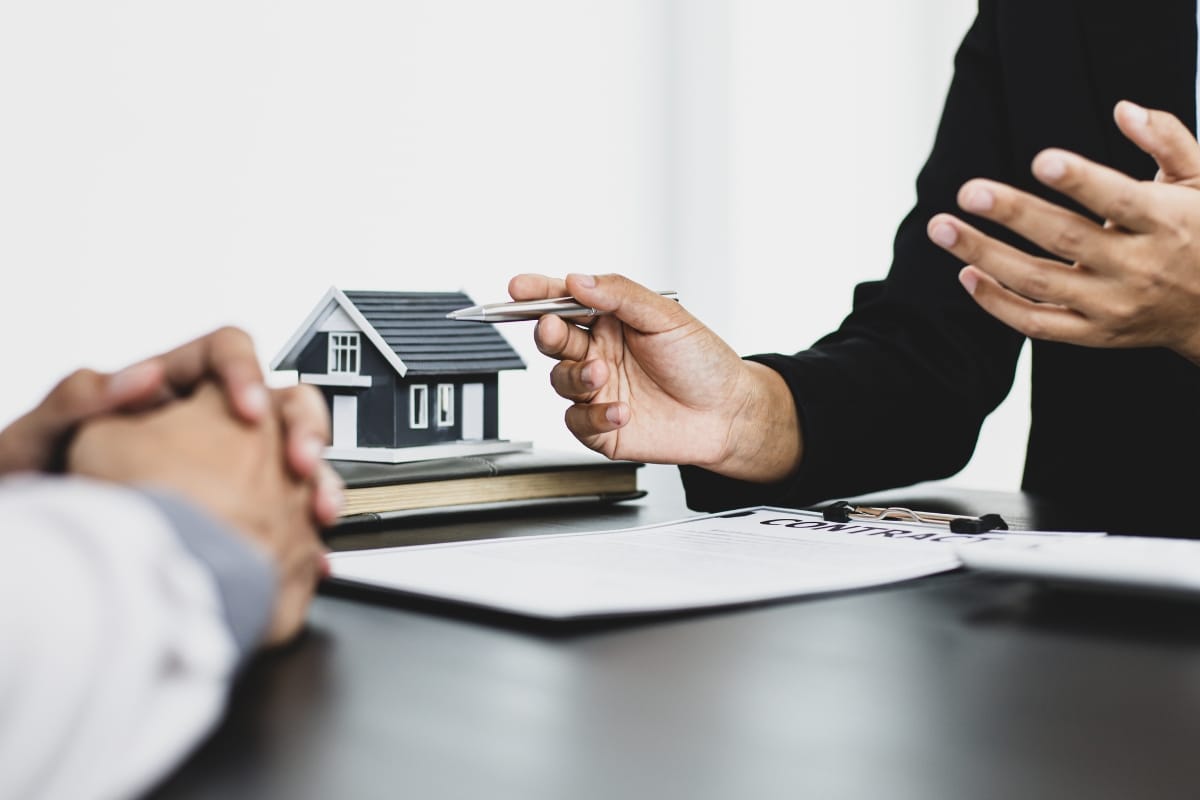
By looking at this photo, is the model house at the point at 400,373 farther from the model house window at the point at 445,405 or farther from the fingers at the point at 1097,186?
the fingers at the point at 1097,186

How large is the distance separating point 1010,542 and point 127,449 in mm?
586

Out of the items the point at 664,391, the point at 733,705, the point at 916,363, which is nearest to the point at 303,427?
the point at 733,705

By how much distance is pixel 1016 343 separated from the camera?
1.51m

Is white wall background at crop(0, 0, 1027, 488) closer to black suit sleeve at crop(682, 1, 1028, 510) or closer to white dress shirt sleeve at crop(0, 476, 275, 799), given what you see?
black suit sleeve at crop(682, 1, 1028, 510)

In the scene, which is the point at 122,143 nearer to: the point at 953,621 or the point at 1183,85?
the point at 1183,85

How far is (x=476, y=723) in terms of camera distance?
444 mm

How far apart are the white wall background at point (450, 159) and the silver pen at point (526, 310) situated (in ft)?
6.08

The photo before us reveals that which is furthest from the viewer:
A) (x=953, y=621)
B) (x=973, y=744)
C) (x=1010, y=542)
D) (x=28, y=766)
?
(x=1010, y=542)

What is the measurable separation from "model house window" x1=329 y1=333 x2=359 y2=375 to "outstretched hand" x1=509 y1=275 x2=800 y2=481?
196 millimetres

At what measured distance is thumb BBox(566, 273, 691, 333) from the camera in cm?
103

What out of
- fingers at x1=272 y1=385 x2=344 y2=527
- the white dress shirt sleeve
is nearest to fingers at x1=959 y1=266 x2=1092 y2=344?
fingers at x1=272 y1=385 x2=344 y2=527

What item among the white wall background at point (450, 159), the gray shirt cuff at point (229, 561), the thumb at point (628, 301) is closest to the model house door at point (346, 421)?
the thumb at point (628, 301)

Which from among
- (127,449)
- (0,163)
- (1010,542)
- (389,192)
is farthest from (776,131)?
(127,449)

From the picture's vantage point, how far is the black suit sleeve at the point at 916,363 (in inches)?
48.0
